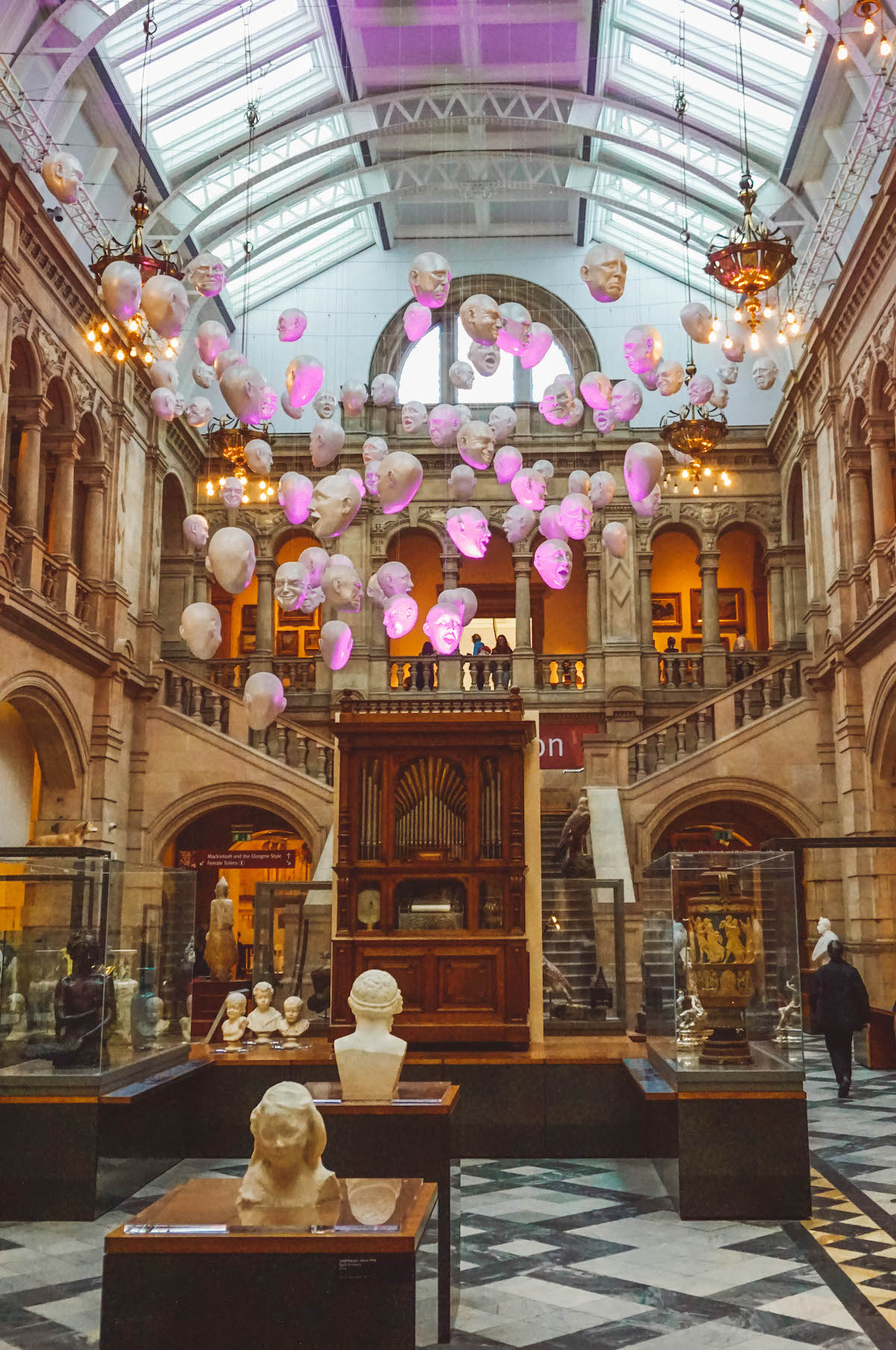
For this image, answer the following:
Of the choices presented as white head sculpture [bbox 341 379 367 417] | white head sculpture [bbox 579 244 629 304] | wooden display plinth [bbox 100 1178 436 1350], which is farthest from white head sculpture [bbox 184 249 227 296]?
wooden display plinth [bbox 100 1178 436 1350]

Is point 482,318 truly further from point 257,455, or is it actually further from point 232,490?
point 232,490

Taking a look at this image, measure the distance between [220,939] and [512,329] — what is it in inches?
319

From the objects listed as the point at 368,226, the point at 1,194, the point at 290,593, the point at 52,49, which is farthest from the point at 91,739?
the point at 368,226

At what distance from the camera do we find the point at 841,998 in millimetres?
11570

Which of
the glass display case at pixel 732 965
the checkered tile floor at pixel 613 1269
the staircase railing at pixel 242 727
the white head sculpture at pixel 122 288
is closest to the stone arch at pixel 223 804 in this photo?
the staircase railing at pixel 242 727

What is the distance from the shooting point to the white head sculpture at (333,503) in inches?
497

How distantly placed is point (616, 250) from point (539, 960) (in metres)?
6.83

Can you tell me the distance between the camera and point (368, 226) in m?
23.9

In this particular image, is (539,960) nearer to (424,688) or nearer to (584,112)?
(424,688)

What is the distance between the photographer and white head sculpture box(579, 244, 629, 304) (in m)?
12.2

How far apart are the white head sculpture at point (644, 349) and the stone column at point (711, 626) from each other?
9.64m

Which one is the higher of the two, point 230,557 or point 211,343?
point 211,343

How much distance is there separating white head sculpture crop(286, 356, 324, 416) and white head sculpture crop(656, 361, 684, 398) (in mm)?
3743

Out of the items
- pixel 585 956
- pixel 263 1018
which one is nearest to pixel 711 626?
pixel 585 956
